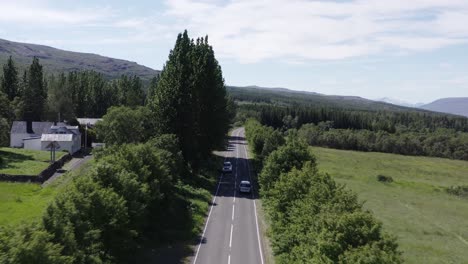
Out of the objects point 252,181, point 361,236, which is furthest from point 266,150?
point 361,236

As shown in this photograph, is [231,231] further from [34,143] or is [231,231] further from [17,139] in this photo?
[17,139]

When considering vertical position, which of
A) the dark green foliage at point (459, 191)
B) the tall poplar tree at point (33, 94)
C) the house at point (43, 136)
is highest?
the tall poplar tree at point (33, 94)

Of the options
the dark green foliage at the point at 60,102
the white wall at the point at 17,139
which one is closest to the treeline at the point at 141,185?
the white wall at the point at 17,139

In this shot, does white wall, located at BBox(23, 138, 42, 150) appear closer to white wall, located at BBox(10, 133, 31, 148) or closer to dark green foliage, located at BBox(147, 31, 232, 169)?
white wall, located at BBox(10, 133, 31, 148)

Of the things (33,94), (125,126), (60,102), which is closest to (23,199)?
(125,126)

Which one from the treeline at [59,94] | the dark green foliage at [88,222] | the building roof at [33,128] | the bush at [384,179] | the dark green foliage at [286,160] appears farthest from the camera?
the treeline at [59,94]

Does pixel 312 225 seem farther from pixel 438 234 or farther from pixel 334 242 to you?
pixel 438 234

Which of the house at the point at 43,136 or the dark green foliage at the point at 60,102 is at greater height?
the dark green foliage at the point at 60,102

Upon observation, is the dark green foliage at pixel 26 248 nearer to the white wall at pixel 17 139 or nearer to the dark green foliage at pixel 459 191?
the white wall at pixel 17 139
